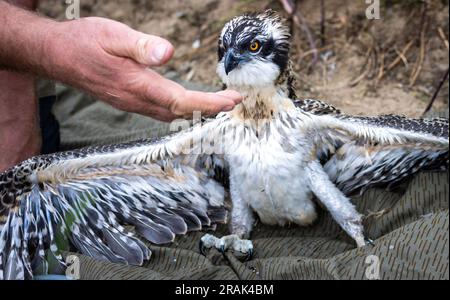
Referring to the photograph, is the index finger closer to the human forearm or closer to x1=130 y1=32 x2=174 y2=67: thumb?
x1=130 y1=32 x2=174 y2=67: thumb

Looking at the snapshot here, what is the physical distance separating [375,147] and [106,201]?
1.52 m

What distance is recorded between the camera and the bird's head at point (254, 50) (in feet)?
12.7

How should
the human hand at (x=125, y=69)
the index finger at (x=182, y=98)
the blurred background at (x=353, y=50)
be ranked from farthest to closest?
the blurred background at (x=353, y=50)
the index finger at (x=182, y=98)
the human hand at (x=125, y=69)

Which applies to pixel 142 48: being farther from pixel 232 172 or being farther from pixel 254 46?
pixel 232 172

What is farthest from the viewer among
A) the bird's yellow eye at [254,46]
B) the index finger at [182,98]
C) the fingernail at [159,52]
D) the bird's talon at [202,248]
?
the bird's talon at [202,248]

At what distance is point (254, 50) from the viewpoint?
395 cm

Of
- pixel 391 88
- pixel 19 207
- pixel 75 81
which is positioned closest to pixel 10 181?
pixel 19 207

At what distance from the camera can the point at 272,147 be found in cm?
393

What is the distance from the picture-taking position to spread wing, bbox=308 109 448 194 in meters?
3.65

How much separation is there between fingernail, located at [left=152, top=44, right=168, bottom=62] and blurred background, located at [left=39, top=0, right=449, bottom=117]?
2970mm

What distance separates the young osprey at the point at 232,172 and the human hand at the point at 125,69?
1.18 feet

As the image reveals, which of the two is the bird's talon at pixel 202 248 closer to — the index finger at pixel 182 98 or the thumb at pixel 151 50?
the index finger at pixel 182 98

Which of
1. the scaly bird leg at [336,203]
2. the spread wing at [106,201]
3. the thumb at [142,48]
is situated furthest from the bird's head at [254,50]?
the thumb at [142,48]

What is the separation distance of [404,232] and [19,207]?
1.99 metres
